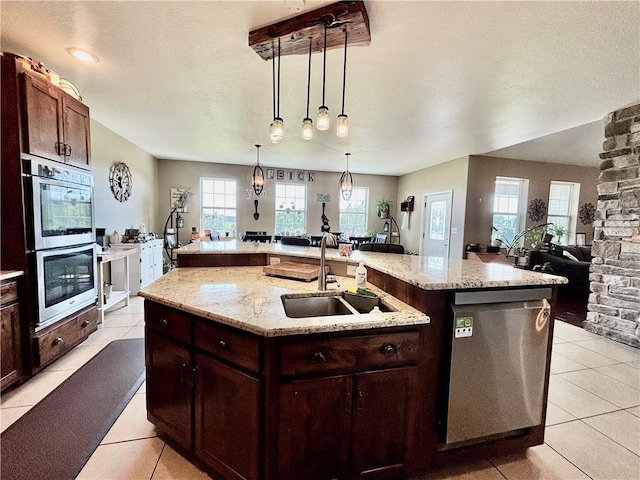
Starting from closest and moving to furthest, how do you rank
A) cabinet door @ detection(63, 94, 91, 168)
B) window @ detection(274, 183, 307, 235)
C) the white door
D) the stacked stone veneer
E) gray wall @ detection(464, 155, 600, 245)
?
cabinet door @ detection(63, 94, 91, 168), the stacked stone veneer, gray wall @ detection(464, 155, 600, 245), the white door, window @ detection(274, 183, 307, 235)

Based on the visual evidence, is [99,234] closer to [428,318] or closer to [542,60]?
[428,318]

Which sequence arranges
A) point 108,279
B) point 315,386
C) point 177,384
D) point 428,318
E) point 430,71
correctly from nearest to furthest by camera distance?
point 315,386, point 428,318, point 177,384, point 430,71, point 108,279

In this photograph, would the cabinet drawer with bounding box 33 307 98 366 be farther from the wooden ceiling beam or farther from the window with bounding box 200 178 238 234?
the window with bounding box 200 178 238 234

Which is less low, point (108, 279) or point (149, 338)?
point (149, 338)

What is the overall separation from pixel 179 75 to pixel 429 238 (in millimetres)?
5996

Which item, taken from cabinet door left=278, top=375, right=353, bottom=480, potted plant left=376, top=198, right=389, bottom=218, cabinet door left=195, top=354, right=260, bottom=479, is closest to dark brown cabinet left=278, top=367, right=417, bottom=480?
cabinet door left=278, top=375, right=353, bottom=480

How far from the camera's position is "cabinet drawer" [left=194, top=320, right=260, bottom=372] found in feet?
4.09

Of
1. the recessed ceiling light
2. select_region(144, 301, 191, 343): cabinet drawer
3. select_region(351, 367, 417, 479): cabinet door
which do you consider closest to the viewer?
select_region(351, 367, 417, 479): cabinet door

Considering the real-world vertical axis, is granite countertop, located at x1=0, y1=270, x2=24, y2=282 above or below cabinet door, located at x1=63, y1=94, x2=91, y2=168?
below

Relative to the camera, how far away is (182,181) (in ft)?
22.6

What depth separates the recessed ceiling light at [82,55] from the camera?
A: 2.31 meters

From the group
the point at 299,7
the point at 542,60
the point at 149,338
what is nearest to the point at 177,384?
the point at 149,338

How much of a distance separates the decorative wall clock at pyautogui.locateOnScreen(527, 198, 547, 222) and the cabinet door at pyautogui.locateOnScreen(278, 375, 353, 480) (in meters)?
6.68

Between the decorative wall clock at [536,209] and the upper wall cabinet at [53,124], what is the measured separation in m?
7.56
